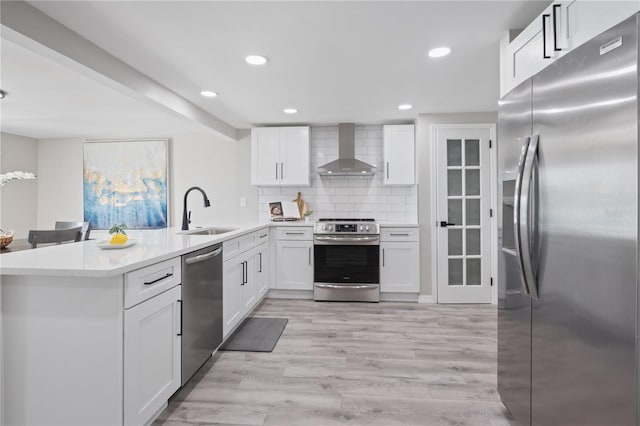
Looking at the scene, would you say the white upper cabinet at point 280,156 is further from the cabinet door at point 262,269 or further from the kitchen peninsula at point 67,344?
the kitchen peninsula at point 67,344

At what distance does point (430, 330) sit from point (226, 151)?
3.54m

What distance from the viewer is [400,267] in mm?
4039

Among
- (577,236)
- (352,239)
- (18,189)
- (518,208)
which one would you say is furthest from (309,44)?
(18,189)

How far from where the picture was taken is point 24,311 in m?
1.48

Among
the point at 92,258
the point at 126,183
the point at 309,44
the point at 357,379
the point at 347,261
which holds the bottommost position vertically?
the point at 357,379

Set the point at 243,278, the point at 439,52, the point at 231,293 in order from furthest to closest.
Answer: the point at 243,278 < the point at 231,293 < the point at 439,52

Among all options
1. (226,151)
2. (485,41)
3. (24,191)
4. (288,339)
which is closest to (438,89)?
(485,41)

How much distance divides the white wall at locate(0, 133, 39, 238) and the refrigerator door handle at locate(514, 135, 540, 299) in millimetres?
6344

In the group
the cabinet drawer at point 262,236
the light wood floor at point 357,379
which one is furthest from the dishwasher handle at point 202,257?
the cabinet drawer at point 262,236

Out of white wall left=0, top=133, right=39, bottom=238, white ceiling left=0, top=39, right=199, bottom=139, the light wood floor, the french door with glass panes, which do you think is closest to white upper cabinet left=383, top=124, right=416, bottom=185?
the french door with glass panes

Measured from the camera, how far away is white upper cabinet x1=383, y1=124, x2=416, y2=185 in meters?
4.26

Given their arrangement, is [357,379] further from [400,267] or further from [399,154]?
[399,154]

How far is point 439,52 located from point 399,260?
7.84 feet

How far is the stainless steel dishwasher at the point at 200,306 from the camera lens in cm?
204
